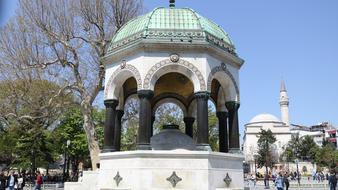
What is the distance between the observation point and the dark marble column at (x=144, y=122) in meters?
8.57

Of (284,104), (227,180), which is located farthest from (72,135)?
(284,104)

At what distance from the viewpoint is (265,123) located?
100000 millimetres

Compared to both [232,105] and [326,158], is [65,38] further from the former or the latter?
[326,158]

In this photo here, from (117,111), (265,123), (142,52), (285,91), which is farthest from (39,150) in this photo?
(285,91)

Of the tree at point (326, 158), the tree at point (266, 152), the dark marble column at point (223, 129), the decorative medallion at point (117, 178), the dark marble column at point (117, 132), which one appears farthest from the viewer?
the tree at point (266, 152)

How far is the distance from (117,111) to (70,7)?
1344 centimetres

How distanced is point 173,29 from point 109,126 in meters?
3.33

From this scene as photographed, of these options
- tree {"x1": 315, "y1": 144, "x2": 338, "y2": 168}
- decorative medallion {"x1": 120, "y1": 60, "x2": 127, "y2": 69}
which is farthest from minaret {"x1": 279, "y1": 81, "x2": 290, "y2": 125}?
decorative medallion {"x1": 120, "y1": 60, "x2": 127, "y2": 69}

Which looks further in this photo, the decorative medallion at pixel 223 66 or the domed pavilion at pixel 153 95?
the decorative medallion at pixel 223 66

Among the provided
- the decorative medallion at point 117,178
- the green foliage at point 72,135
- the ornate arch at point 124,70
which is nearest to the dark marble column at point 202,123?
the ornate arch at point 124,70

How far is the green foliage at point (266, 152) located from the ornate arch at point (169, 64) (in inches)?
2760

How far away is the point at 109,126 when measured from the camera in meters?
9.84

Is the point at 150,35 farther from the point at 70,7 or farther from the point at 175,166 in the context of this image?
the point at 70,7

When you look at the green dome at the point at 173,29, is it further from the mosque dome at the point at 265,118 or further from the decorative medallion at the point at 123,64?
the mosque dome at the point at 265,118
